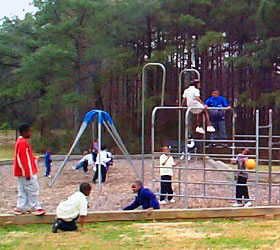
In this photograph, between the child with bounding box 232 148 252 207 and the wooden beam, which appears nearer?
the wooden beam

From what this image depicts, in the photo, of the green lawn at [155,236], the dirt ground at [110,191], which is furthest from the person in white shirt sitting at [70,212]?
the dirt ground at [110,191]

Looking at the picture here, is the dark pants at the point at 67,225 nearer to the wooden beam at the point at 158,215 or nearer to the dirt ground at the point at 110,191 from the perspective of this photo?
the wooden beam at the point at 158,215

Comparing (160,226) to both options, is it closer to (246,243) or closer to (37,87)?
(246,243)

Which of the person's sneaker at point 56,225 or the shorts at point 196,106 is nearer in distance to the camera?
the person's sneaker at point 56,225

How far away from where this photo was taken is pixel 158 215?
7996 mm

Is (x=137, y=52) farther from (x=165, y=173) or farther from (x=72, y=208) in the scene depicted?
(x=72, y=208)

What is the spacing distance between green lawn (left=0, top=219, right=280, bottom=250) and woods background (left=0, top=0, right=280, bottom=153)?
19879 millimetres

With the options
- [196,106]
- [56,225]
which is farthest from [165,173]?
[56,225]

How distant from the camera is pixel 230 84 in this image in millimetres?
32312

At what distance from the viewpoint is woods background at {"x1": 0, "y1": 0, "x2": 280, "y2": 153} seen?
28516 millimetres

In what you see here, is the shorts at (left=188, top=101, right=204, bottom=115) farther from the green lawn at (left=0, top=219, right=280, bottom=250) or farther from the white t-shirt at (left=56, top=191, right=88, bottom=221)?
the white t-shirt at (left=56, top=191, right=88, bottom=221)

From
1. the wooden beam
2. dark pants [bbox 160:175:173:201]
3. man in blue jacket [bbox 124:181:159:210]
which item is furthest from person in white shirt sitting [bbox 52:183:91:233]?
dark pants [bbox 160:175:173:201]

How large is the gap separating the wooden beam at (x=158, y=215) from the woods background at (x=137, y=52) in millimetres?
19050

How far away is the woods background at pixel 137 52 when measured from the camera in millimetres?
28516
